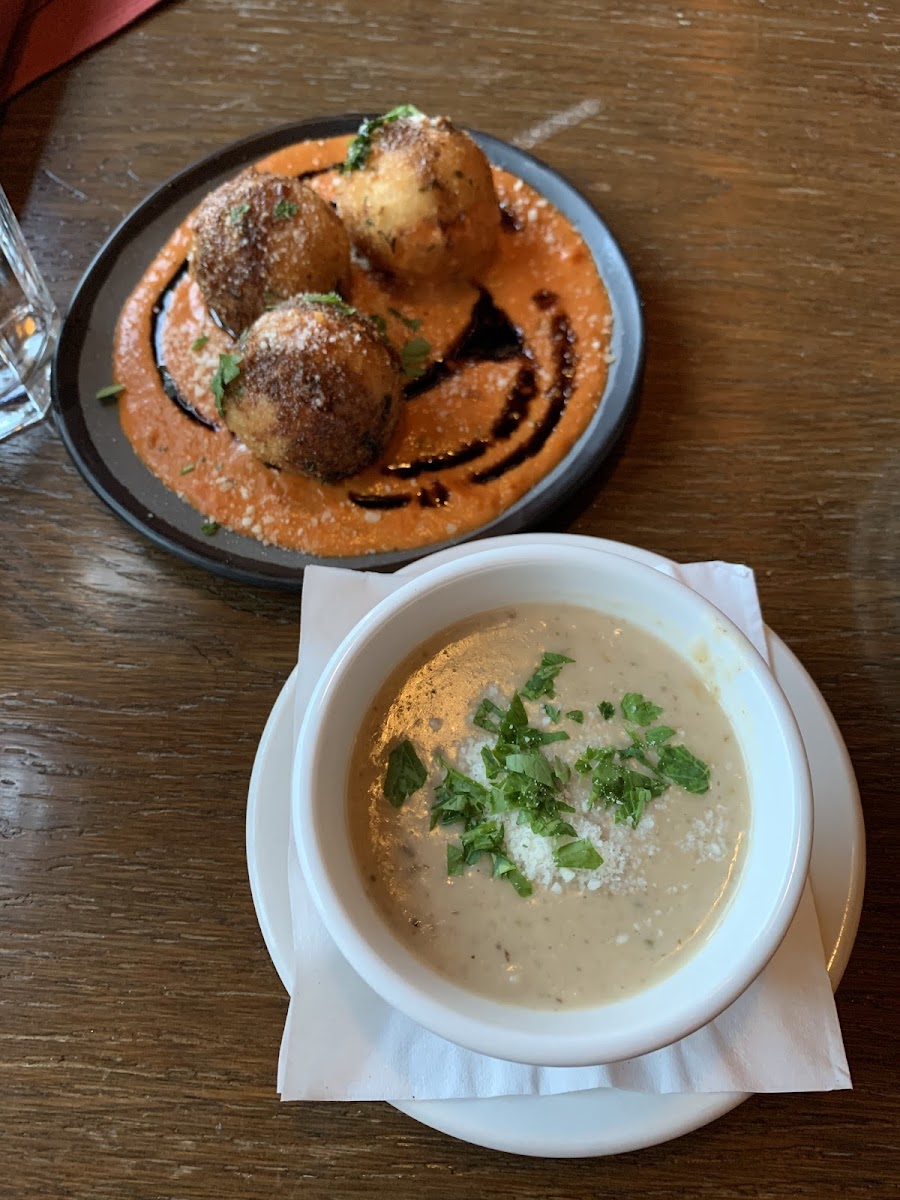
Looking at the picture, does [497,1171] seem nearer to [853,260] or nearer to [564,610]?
[564,610]

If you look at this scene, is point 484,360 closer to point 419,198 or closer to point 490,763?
point 419,198

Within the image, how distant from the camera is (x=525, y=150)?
1.71 meters

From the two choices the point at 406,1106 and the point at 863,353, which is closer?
the point at 406,1106

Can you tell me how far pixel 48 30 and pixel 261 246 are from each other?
0.94 metres

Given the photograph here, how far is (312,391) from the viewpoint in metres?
1.34

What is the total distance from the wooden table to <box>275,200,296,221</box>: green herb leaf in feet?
1.48

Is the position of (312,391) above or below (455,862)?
above

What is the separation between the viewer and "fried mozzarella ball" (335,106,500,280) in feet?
Answer: 4.97

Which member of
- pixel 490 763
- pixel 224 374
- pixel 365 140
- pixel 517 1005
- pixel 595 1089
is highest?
pixel 365 140

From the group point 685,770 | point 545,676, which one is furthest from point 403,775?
point 685,770

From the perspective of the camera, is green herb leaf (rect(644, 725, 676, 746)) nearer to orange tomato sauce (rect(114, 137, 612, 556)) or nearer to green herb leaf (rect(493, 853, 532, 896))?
green herb leaf (rect(493, 853, 532, 896))

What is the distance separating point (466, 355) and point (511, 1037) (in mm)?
1103

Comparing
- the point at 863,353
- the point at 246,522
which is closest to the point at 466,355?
the point at 246,522

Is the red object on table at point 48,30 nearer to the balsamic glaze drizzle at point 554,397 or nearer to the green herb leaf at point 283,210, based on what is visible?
the green herb leaf at point 283,210
